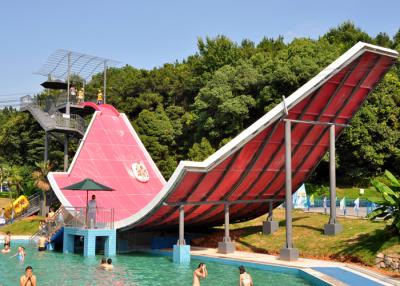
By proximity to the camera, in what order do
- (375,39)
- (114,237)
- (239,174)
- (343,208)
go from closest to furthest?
1. (239,174)
2. (114,237)
3. (343,208)
4. (375,39)

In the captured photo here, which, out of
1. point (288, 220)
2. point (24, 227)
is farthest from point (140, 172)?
point (288, 220)

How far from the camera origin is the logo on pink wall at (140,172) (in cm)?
3561

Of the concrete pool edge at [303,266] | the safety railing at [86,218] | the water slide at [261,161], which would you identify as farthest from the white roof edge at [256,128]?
the safety railing at [86,218]

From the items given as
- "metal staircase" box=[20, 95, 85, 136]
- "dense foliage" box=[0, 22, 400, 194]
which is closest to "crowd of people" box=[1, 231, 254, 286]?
"metal staircase" box=[20, 95, 85, 136]

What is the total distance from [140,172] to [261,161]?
15.1 metres

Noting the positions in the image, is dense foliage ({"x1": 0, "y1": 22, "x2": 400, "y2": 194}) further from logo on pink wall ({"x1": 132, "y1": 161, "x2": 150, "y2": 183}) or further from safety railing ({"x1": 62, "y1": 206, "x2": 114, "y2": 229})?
safety railing ({"x1": 62, "y1": 206, "x2": 114, "y2": 229})

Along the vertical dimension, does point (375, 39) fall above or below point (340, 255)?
above

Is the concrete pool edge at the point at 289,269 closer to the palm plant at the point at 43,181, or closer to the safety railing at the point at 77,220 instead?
the safety railing at the point at 77,220

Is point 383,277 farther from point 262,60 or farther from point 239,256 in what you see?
point 262,60

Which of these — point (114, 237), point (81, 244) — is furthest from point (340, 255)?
point (81, 244)

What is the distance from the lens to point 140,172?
36094 mm

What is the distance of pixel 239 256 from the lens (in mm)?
22688

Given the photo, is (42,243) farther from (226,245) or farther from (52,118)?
(52,118)

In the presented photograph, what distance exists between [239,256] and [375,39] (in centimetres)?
5643
